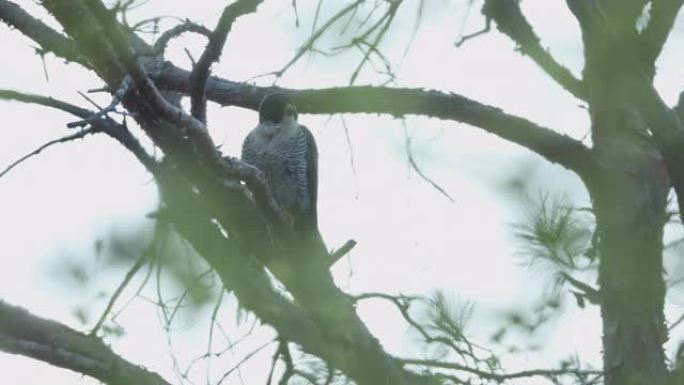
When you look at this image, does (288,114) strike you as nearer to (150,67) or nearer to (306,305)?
(150,67)

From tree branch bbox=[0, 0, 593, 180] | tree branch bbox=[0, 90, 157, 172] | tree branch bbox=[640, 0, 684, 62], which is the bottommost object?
tree branch bbox=[0, 90, 157, 172]

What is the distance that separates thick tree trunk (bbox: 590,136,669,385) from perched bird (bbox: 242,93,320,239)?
2595 mm

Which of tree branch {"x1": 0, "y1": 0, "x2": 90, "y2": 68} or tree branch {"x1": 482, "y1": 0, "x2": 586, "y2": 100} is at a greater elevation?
tree branch {"x1": 482, "y1": 0, "x2": 586, "y2": 100}

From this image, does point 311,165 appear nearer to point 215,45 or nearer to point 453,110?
point 453,110

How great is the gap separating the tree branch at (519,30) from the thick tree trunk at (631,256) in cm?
37

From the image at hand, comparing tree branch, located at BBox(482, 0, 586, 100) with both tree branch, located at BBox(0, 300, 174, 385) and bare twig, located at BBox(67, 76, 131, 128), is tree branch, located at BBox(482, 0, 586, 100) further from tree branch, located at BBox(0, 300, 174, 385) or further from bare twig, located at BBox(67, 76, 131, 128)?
tree branch, located at BBox(0, 300, 174, 385)

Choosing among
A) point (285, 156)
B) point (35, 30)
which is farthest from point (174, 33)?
point (285, 156)

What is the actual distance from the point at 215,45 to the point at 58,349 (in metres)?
0.95

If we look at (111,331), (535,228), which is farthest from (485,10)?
(111,331)

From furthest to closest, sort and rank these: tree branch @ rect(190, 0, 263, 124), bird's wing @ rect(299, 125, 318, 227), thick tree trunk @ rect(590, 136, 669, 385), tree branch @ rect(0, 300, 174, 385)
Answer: bird's wing @ rect(299, 125, 318, 227) < thick tree trunk @ rect(590, 136, 669, 385) < tree branch @ rect(190, 0, 263, 124) < tree branch @ rect(0, 300, 174, 385)

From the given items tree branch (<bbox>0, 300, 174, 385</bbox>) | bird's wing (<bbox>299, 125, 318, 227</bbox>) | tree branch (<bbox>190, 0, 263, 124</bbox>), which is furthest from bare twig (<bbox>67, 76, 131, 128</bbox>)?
bird's wing (<bbox>299, 125, 318, 227</bbox>)

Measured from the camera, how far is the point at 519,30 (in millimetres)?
4844

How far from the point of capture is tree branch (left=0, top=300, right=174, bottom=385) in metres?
3.66

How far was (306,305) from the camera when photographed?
13.9 feet
